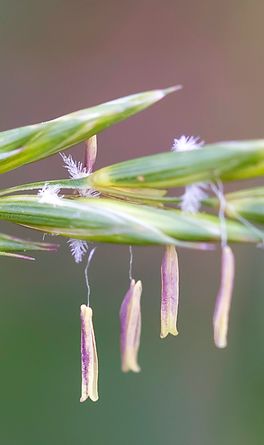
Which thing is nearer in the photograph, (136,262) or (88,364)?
(88,364)

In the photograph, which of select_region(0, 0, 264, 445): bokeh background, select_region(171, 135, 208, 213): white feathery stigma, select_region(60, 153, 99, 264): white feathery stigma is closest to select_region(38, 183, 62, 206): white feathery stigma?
select_region(60, 153, 99, 264): white feathery stigma

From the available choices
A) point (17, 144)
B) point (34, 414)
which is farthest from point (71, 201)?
point (34, 414)

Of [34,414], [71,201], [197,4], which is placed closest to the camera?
[71,201]

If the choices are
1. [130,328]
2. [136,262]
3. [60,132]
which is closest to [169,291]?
[130,328]

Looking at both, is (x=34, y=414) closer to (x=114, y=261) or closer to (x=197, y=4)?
(x=114, y=261)

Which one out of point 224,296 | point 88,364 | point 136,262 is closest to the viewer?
point 224,296

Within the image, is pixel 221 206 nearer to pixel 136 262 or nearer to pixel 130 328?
pixel 130 328
